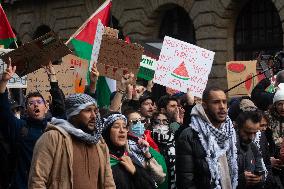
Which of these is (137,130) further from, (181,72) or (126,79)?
(181,72)

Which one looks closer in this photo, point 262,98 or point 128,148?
point 128,148

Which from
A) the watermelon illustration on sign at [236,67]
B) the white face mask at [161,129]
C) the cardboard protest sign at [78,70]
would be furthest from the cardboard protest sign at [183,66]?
the watermelon illustration on sign at [236,67]

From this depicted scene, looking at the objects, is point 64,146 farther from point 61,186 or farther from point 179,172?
point 179,172

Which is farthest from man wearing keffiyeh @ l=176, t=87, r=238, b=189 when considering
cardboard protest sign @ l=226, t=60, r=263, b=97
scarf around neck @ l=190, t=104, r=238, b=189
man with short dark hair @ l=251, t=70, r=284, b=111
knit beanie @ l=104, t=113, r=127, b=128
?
cardboard protest sign @ l=226, t=60, r=263, b=97

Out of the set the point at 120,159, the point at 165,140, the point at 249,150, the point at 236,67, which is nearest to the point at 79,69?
the point at 236,67

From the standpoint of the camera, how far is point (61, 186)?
4980 mm

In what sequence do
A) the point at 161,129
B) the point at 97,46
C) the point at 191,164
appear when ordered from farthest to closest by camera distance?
the point at 97,46 < the point at 161,129 < the point at 191,164

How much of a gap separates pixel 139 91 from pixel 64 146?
4.93 m

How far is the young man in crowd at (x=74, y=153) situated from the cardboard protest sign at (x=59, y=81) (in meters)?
4.67

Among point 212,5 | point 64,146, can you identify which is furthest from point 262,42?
point 64,146

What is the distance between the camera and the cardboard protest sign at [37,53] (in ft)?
22.6

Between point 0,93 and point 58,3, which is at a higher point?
point 58,3

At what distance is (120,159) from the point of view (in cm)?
565

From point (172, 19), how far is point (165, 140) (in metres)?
14.3
